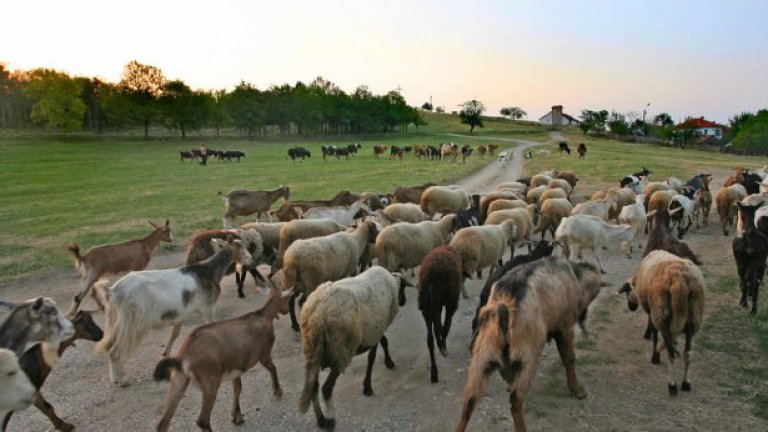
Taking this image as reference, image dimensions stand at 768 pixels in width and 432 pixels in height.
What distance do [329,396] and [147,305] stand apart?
2.87 meters

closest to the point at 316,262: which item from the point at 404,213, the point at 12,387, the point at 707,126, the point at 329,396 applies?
the point at 329,396

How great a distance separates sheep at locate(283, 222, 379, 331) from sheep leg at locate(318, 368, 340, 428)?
2409mm

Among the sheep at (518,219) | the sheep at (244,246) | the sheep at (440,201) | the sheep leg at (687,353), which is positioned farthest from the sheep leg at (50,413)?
the sheep at (440,201)

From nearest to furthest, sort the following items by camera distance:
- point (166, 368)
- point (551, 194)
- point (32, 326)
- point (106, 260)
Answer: point (166, 368) < point (32, 326) < point (106, 260) < point (551, 194)

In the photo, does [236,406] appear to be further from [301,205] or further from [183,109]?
[183,109]

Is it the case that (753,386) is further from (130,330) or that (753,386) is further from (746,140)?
(746,140)

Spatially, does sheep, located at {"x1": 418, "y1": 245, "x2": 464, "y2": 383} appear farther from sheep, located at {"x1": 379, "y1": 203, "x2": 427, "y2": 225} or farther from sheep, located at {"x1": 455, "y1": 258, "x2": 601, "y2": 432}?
sheep, located at {"x1": 379, "y1": 203, "x2": 427, "y2": 225}

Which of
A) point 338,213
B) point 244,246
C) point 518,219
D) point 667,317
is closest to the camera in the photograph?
point 667,317

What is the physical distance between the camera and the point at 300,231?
10836 mm

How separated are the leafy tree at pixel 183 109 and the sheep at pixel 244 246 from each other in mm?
62894

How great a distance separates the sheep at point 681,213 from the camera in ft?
49.3

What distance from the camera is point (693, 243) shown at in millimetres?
14500

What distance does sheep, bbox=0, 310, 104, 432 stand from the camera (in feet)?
17.3

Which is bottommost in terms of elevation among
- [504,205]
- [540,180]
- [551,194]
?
[504,205]
